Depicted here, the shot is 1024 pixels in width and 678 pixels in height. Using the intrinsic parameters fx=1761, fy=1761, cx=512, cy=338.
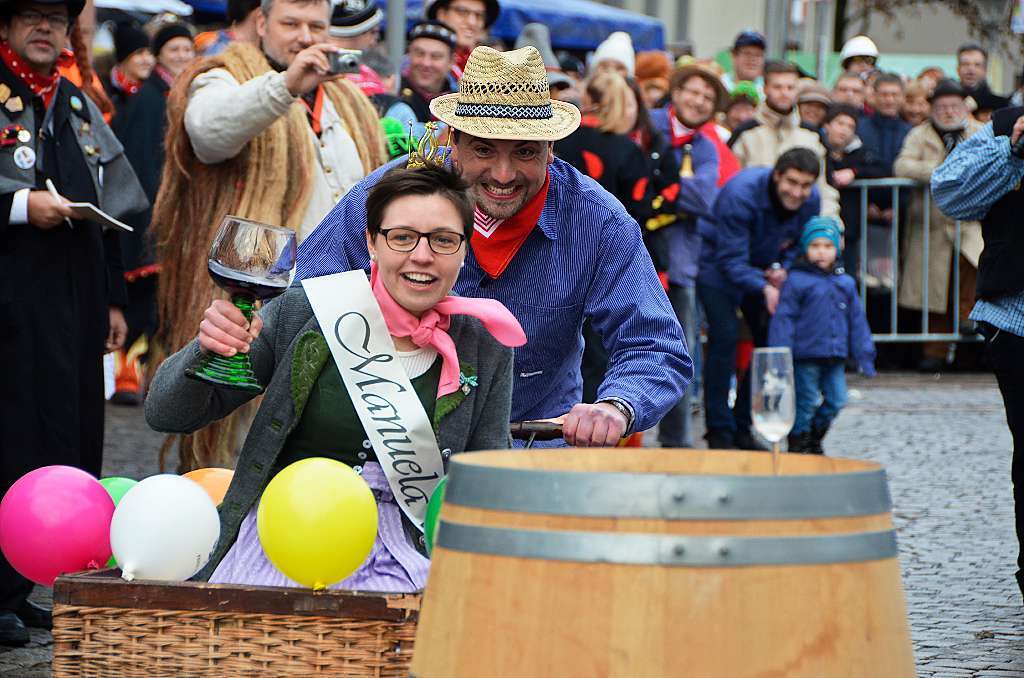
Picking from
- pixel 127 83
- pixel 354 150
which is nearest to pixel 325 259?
pixel 354 150

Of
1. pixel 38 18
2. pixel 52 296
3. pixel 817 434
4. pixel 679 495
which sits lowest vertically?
pixel 817 434

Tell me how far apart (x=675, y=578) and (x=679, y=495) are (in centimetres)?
12

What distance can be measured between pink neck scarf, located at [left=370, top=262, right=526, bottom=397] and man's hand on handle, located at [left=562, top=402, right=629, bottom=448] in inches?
8.7

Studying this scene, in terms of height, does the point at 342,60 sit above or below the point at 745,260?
above

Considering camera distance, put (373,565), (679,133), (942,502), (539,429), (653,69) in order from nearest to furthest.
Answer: (373,565)
(539,429)
(942,502)
(679,133)
(653,69)

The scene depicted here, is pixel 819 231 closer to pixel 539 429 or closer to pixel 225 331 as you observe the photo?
pixel 539 429

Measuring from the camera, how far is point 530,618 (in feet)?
8.40

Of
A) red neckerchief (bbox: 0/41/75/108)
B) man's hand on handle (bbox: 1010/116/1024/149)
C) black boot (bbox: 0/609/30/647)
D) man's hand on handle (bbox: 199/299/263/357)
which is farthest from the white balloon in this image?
man's hand on handle (bbox: 1010/116/1024/149)

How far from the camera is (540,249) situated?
4777 millimetres

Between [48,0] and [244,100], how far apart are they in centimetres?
73

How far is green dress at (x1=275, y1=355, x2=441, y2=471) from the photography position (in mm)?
4125

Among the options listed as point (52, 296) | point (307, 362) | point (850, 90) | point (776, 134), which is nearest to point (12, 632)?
point (52, 296)

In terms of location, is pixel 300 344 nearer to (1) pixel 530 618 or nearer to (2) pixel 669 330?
(2) pixel 669 330

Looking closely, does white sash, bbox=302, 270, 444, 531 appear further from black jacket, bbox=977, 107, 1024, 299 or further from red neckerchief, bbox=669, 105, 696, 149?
red neckerchief, bbox=669, 105, 696, 149
